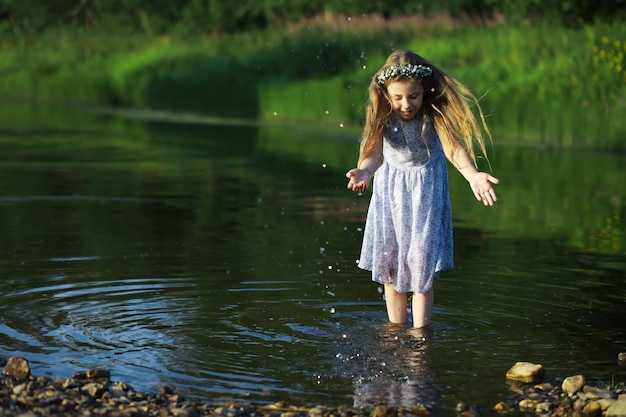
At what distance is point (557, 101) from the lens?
2273 centimetres

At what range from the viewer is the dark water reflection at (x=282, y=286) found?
7.12 metres

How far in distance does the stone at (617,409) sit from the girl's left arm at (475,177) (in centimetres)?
156

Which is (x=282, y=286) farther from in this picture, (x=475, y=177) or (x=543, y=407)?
(x=543, y=407)

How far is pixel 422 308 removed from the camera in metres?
8.16

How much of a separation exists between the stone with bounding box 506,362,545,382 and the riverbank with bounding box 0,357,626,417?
0.39 feet

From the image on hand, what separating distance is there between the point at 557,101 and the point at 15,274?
14.2 m

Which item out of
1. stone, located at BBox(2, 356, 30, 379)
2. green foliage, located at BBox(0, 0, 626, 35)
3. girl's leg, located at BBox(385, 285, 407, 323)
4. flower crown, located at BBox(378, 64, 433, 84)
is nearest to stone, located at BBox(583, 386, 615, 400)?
girl's leg, located at BBox(385, 285, 407, 323)

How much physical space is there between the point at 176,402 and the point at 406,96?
2.62m

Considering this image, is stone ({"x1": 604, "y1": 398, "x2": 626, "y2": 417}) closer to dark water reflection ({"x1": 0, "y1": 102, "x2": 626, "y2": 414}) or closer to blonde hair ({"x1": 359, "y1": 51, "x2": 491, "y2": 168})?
dark water reflection ({"x1": 0, "y1": 102, "x2": 626, "y2": 414})

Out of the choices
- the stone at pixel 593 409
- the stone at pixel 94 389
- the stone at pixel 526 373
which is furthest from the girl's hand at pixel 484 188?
the stone at pixel 94 389

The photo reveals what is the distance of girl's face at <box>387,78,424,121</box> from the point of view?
26.7 feet

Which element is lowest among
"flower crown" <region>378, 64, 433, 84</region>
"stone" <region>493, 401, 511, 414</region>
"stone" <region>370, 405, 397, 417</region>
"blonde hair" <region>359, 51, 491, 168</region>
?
"stone" <region>493, 401, 511, 414</region>

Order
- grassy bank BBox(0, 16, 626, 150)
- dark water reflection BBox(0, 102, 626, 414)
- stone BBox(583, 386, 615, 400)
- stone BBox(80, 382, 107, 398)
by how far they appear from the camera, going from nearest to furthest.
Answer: stone BBox(80, 382, 107, 398), stone BBox(583, 386, 615, 400), dark water reflection BBox(0, 102, 626, 414), grassy bank BBox(0, 16, 626, 150)

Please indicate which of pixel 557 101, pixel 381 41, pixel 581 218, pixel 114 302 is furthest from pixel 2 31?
pixel 114 302
